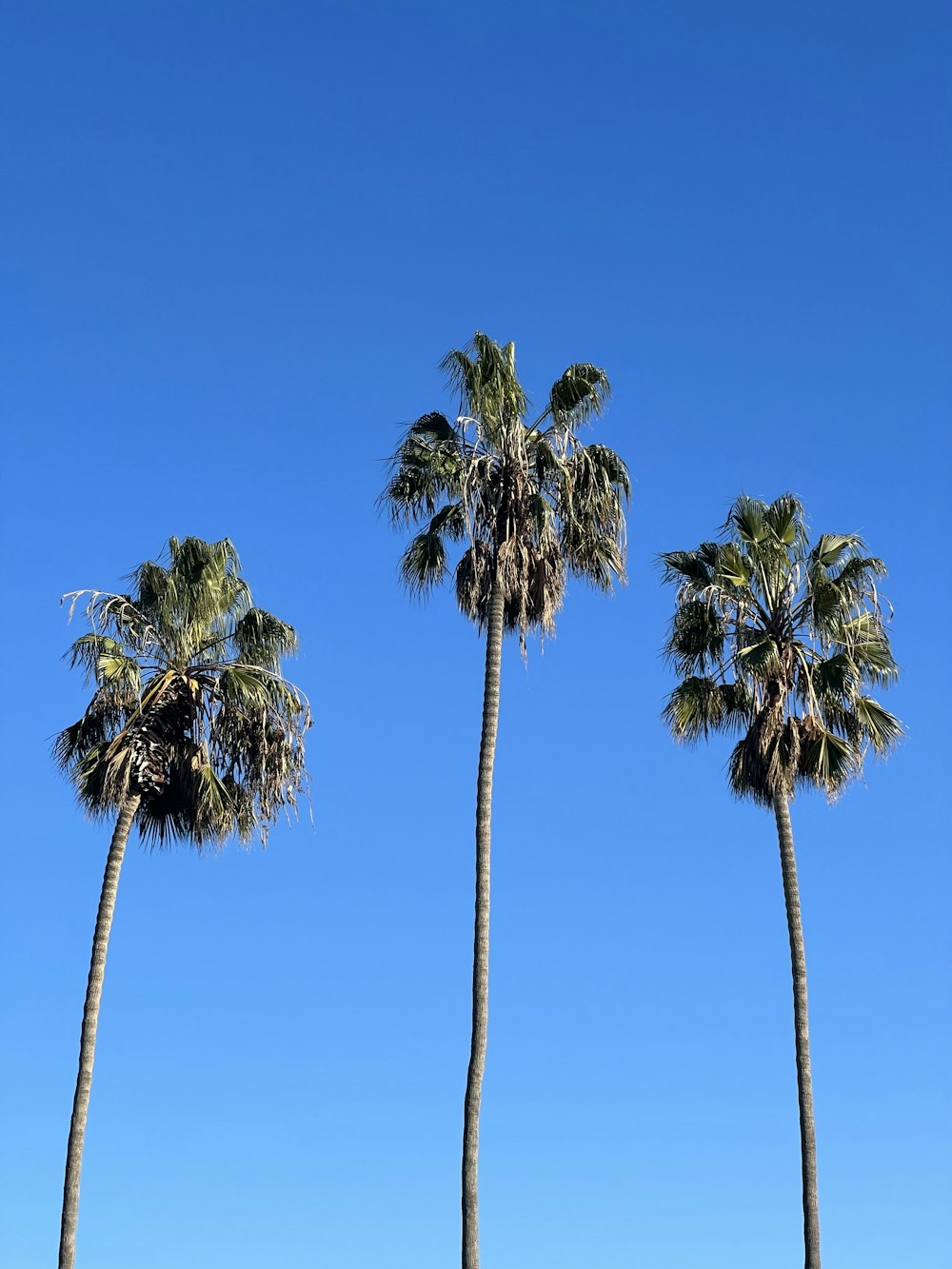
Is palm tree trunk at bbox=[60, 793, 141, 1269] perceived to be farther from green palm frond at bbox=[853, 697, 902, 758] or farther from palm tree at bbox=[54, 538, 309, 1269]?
green palm frond at bbox=[853, 697, 902, 758]

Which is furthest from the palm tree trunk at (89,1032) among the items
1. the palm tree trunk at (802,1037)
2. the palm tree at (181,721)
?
the palm tree trunk at (802,1037)

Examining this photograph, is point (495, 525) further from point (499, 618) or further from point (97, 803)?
point (97, 803)

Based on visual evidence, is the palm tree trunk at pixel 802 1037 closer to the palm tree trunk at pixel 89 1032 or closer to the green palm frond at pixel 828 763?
the green palm frond at pixel 828 763

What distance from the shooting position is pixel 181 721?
1478 inches

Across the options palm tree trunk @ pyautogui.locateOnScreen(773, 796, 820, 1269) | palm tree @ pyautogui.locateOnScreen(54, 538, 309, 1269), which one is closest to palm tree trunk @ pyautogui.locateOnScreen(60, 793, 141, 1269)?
palm tree @ pyautogui.locateOnScreen(54, 538, 309, 1269)

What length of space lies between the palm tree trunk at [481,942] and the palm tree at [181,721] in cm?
361

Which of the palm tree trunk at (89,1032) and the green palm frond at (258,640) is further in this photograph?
Result: the green palm frond at (258,640)

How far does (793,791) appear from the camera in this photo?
38750 millimetres

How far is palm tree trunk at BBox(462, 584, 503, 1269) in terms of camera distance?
3284 cm

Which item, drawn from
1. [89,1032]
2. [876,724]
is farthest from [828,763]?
[89,1032]

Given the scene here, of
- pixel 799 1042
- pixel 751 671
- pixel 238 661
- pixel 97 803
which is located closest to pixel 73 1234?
pixel 97 803

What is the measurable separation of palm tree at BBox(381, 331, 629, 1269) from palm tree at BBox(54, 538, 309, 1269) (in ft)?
12.1

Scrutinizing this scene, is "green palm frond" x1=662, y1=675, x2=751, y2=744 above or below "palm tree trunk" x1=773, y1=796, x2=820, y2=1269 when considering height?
above

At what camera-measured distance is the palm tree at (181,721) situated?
121 ft
